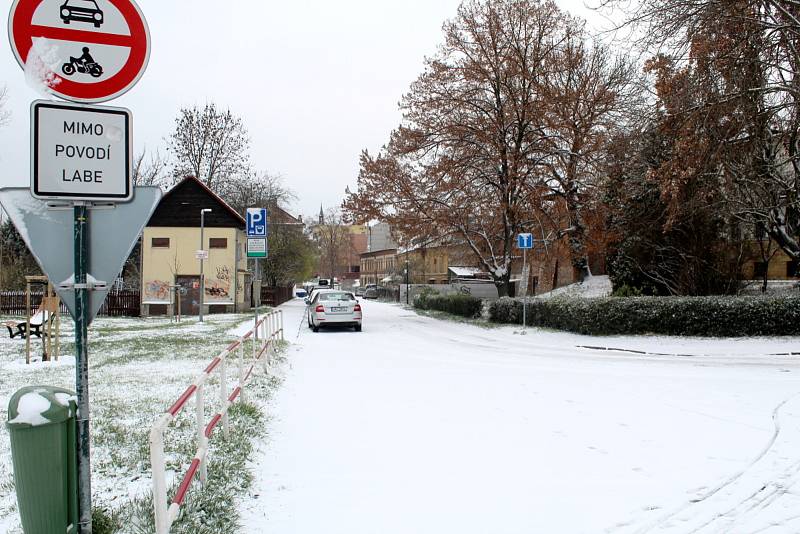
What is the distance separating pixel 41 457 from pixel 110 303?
37946 millimetres

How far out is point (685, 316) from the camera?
17.0 m

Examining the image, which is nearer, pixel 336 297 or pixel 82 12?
pixel 82 12

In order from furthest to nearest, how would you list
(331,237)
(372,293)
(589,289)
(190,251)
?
(331,237), (372,293), (190,251), (589,289)

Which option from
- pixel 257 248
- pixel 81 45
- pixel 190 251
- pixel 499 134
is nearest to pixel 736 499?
pixel 81 45

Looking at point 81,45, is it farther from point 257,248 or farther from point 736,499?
point 257,248

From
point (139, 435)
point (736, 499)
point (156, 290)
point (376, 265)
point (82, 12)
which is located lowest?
point (736, 499)

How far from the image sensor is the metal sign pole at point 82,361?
319 centimetres

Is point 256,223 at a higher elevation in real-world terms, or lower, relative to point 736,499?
higher

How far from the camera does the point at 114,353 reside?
15227mm

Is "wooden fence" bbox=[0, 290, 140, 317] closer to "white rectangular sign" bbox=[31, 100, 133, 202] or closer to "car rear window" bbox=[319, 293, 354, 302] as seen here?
"car rear window" bbox=[319, 293, 354, 302]

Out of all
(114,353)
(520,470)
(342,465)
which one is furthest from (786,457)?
(114,353)

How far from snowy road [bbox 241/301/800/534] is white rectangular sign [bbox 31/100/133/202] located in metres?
2.54

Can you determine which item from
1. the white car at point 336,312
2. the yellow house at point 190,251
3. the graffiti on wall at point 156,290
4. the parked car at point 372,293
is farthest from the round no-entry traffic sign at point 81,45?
the parked car at point 372,293

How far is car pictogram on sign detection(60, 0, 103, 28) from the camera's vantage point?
3.21 metres
